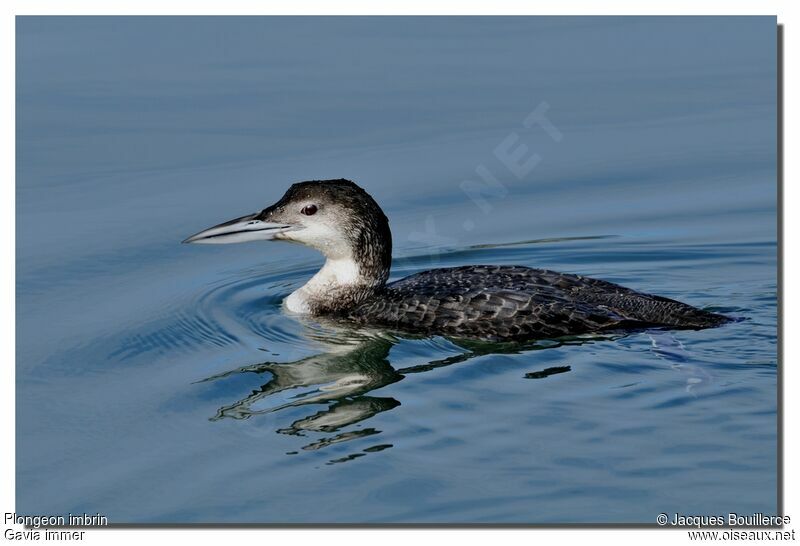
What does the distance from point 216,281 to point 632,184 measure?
3.66 m

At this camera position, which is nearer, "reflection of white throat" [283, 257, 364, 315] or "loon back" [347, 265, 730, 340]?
"loon back" [347, 265, 730, 340]

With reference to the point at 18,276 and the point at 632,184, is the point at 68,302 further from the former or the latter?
the point at 632,184

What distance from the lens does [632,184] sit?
1152cm

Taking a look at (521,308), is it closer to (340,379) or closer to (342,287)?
(340,379)

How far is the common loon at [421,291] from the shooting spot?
8570mm

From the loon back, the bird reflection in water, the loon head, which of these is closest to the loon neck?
the loon head

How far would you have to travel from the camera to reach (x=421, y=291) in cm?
900

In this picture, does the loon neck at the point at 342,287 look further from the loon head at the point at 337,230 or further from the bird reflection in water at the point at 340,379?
the bird reflection in water at the point at 340,379

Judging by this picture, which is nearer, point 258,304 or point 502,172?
point 258,304

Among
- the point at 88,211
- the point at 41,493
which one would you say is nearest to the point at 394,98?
the point at 88,211

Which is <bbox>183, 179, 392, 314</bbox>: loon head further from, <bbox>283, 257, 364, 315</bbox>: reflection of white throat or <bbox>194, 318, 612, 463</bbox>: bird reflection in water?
<bbox>194, 318, 612, 463</bbox>: bird reflection in water

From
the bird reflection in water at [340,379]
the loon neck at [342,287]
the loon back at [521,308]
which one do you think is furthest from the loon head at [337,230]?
the bird reflection in water at [340,379]

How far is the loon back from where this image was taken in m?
8.55

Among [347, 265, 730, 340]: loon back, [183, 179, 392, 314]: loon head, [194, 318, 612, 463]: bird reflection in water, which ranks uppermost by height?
[183, 179, 392, 314]: loon head
